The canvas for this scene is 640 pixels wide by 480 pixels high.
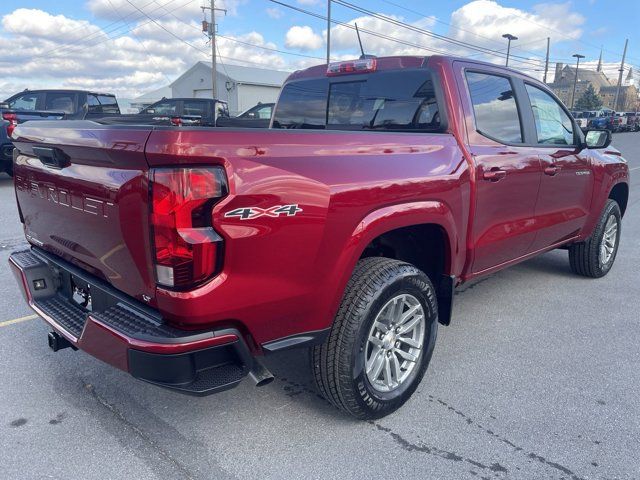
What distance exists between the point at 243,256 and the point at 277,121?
251cm

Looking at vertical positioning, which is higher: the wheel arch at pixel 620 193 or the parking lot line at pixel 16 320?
the wheel arch at pixel 620 193

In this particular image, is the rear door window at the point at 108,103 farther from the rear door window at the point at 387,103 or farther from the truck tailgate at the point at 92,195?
the truck tailgate at the point at 92,195

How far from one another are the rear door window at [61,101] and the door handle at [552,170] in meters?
12.7

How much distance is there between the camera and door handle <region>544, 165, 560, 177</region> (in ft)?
13.0

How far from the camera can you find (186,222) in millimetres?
1958

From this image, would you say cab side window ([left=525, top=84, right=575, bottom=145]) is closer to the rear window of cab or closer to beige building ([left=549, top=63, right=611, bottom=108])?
the rear window of cab

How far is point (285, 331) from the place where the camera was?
2.36 meters

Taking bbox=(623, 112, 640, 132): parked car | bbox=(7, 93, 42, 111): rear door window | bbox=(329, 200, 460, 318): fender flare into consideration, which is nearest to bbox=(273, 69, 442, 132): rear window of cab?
bbox=(329, 200, 460, 318): fender flare

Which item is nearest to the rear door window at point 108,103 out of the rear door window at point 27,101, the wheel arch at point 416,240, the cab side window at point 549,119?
the rear door window at point 27,101

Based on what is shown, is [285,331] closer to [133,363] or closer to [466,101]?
[133,363]

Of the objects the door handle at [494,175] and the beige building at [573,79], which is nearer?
the door handle at [494,175]

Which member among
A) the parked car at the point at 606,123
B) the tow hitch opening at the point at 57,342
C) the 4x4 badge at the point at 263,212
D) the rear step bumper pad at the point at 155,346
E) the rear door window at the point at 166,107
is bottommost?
the tow hitch opening at the point at 57,342

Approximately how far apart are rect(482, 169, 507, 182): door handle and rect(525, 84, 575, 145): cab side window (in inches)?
33.2

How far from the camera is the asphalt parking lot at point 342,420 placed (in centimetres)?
247
